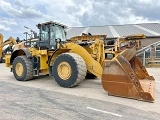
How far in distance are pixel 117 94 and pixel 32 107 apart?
8.02 feet

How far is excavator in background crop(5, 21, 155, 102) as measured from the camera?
5.73 meters

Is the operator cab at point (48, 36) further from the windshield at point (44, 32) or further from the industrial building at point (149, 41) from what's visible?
the industrial building at point (149, 41)

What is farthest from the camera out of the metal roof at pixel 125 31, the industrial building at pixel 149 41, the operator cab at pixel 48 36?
the metal roof at pixel 125 31

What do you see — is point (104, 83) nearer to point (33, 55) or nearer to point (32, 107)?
point (32, 107)

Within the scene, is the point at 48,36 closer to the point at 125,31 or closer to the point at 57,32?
the point at 57,32

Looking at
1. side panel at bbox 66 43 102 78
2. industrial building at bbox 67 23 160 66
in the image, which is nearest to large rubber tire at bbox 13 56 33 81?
side panel at bbox 66 43 102 78

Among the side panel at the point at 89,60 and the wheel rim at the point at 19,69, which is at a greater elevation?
the side panel at the point at 89,60

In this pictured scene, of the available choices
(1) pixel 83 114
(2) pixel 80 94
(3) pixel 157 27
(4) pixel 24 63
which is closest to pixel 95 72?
(2) pixel 80 94

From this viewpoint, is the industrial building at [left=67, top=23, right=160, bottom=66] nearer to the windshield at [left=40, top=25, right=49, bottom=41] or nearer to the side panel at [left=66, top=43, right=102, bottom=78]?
the windshield at [left=40, top=25, right=49, bottom=41]

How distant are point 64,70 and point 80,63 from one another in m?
0.72

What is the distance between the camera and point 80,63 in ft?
22.7

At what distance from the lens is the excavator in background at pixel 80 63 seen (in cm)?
573

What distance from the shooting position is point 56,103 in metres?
5.25

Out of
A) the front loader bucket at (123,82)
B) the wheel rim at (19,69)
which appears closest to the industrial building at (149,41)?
the wheel rim at (19,69)
